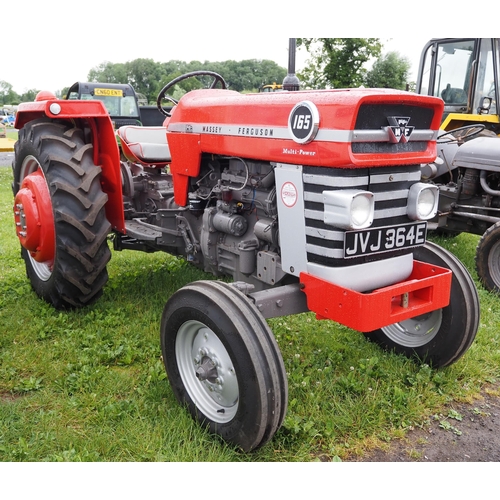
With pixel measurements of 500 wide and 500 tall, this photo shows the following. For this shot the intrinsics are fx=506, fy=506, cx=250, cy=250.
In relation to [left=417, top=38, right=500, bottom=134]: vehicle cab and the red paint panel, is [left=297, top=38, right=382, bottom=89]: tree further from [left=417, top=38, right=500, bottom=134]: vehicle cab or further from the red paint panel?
the red paint panel

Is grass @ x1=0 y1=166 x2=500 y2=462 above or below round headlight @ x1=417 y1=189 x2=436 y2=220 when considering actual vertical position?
below

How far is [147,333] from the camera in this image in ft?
11.3

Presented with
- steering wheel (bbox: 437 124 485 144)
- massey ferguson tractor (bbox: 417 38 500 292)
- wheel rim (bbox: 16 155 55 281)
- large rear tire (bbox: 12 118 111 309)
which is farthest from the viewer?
steering wheel (bbox: 437 124 485 144)

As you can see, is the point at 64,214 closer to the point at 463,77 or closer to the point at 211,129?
the point at 211,129

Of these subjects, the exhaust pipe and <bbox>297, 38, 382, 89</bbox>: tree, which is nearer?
the exhaust pipe

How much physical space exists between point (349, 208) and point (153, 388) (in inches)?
57.5

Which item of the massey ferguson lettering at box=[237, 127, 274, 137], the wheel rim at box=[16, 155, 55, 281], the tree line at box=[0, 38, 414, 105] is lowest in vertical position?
the wheel rim at box=[16, 155, 55, 281]

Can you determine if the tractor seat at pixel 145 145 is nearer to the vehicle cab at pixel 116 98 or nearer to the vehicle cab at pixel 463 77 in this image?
the vehicle cab at pixel 463 77

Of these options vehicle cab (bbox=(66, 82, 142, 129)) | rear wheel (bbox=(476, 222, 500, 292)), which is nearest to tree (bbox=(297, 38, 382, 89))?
vehicle cab (bbox=(66, 82, 142, 129))

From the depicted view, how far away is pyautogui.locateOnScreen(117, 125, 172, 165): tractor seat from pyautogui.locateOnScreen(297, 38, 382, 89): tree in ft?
66.2

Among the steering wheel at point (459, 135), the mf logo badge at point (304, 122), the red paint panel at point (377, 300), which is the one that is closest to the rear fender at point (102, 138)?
the mf logo badge at point (304, 122)

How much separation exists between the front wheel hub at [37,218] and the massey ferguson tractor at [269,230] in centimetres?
1

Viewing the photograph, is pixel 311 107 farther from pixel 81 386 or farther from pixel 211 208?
pixel 81 386

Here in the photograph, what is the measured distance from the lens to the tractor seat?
4312 millimetres
